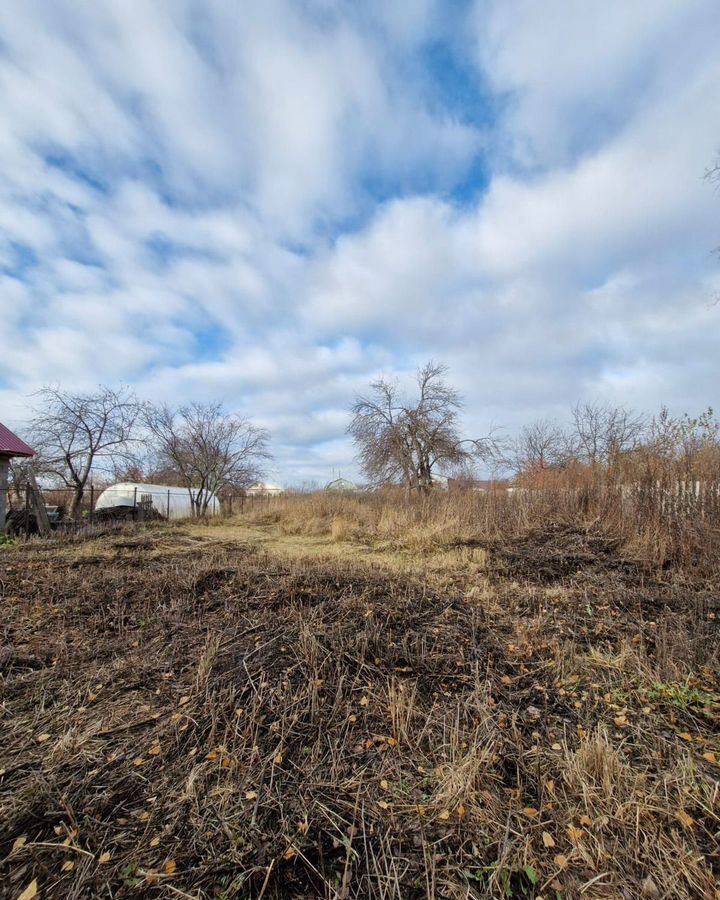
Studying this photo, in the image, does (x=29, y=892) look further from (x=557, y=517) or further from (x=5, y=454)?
(x=5, y=454)

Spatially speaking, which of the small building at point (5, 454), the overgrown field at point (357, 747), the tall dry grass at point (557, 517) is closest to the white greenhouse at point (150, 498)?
the small building at point (5, 454)

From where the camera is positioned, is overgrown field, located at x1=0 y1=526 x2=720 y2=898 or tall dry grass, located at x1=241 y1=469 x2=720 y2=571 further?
tall dry grass, located at x1=241 y1=469 x2=720 y2=571

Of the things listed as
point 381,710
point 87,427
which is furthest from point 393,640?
point 87,427

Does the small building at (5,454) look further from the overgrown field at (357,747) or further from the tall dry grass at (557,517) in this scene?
the overgrown field at (357,747)

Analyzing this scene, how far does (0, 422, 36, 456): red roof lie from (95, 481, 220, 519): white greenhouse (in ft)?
16.5

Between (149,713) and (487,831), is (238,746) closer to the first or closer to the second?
(149,713)

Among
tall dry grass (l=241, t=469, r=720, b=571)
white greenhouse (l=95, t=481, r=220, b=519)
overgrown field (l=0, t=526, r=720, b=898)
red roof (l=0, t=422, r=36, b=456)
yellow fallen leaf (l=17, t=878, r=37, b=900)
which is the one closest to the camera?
yellow fallen leaf (l=17, t=878, r=37, b=900)

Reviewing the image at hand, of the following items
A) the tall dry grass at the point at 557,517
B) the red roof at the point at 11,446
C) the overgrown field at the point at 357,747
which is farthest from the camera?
the red roof at the point at 11,446

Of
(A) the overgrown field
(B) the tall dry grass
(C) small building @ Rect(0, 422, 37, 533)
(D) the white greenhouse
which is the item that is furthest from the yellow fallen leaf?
(D) the white greenhouse

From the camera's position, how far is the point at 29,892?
160 cm

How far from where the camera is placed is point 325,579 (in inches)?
199

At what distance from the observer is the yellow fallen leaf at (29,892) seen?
159 cm

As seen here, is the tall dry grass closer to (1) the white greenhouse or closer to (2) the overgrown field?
(2) the overgrown field

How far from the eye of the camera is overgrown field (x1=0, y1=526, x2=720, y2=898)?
170 cm
